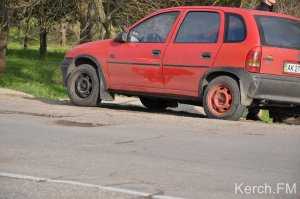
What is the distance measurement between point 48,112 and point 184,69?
2249mm

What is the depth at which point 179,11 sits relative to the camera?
44.3 feet

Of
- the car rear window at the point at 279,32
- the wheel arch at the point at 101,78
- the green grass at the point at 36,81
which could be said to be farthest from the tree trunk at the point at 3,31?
the car rear window at the point at 279,32

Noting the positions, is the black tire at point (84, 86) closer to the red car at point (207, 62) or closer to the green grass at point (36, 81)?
the red car at point (207, 62)

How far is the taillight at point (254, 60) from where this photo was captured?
39.9 feet

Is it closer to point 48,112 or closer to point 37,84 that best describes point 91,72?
point 48,112

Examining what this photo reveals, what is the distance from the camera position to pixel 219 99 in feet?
41.3

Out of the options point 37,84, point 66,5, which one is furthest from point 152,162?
point 66,5

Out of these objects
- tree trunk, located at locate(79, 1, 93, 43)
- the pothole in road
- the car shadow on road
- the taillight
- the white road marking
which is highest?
tree trunk, located at locate(79, 1, 93, 43)

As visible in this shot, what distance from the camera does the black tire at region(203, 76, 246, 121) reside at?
12.3m

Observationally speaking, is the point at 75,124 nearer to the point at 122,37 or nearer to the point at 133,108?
the point at 122,37

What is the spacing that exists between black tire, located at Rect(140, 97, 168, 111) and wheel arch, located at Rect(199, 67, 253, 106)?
7.23ft

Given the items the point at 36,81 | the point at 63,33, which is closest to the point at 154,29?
the point at 36,81

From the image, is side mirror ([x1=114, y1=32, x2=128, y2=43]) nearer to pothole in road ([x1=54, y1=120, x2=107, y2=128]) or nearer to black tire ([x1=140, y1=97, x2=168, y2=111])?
black tire ([x1=140, y1=97, x2=168, y2=111])

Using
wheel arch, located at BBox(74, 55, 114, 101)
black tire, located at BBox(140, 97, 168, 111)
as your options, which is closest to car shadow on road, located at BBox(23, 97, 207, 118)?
black tire, located at BBox(140, 97, 168, 111)
